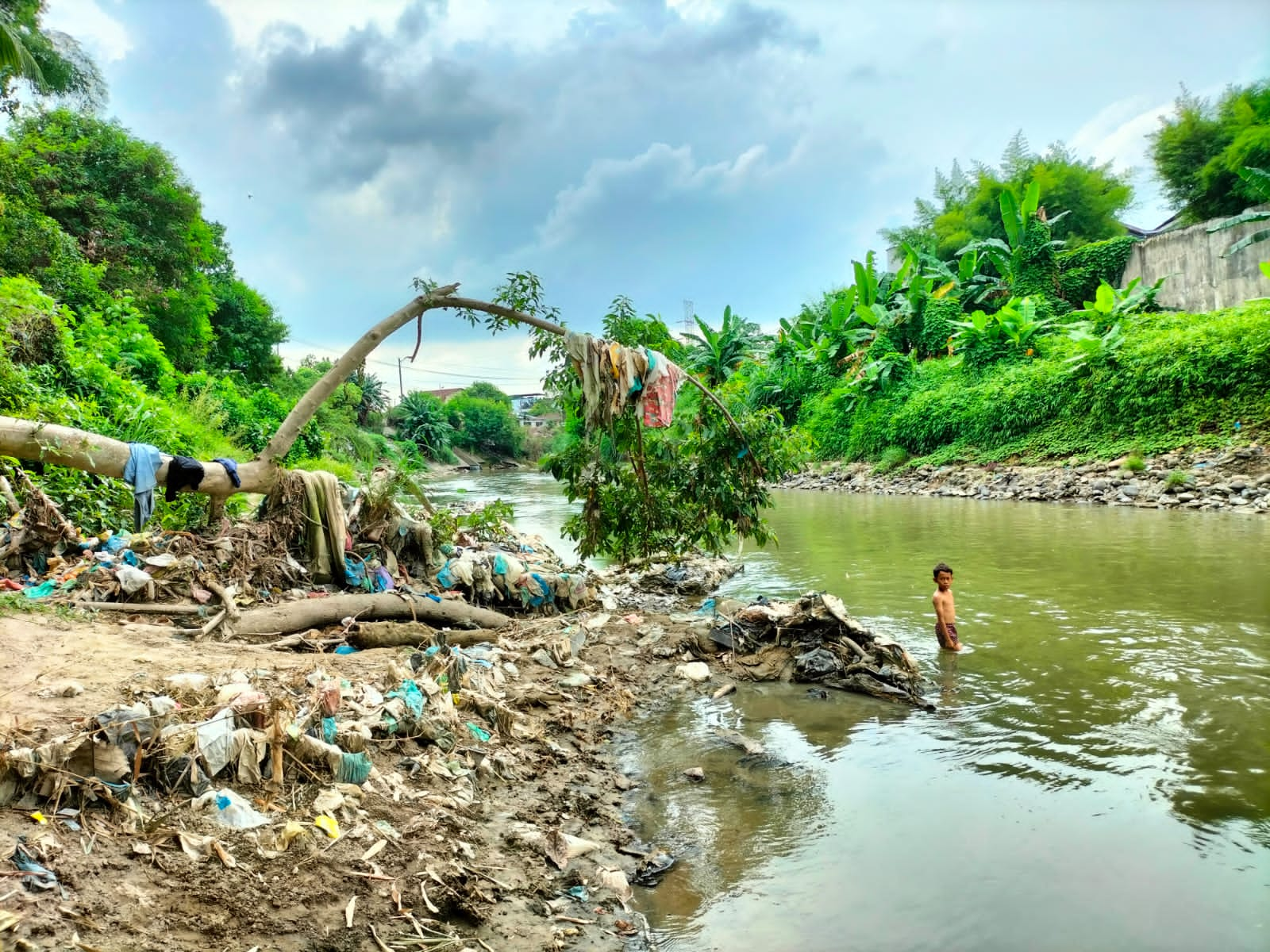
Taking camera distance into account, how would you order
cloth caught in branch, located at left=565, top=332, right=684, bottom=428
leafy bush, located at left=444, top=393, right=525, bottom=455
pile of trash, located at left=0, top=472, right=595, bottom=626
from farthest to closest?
1. leafy bush, located at left=444, top=393, right=525, bottom=455
2. cloth caught in branch, located at left=565, top=332, right=684, bottom=428
3. pile of trash, located at left=0, top=472, right=595, bottom=626

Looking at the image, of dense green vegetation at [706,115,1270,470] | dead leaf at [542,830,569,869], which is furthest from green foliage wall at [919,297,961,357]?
dead leaf at [542,830,569,869]

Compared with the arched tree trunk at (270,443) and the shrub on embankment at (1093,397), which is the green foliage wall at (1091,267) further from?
the arched tree trunk at (270,443)

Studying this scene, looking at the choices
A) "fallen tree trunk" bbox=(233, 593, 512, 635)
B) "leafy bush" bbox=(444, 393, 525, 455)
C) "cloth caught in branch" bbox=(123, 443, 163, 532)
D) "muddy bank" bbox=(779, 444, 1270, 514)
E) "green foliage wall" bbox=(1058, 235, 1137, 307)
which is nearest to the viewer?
"fallen tree trunk" bbox=(233, 593, 512, 635)

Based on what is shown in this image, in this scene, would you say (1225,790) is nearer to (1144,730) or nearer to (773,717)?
(1144,730)

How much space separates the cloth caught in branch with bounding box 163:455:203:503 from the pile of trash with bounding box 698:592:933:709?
4.76 m

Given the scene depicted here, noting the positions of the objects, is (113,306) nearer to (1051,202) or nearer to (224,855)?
(224,855)

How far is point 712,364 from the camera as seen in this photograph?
32812mm

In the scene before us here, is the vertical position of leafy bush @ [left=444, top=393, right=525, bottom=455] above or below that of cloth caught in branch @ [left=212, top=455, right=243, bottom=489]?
above

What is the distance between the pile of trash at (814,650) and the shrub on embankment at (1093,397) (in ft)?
46.0

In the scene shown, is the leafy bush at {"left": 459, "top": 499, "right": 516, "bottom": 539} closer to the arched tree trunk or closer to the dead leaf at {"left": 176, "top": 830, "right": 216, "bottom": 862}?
the arched tree trunk

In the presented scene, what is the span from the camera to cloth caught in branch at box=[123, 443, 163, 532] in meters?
6.50

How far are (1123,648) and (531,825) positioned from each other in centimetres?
538

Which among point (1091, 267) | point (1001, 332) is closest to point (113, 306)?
point (1001, 332)

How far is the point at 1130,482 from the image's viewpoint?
16031mm
